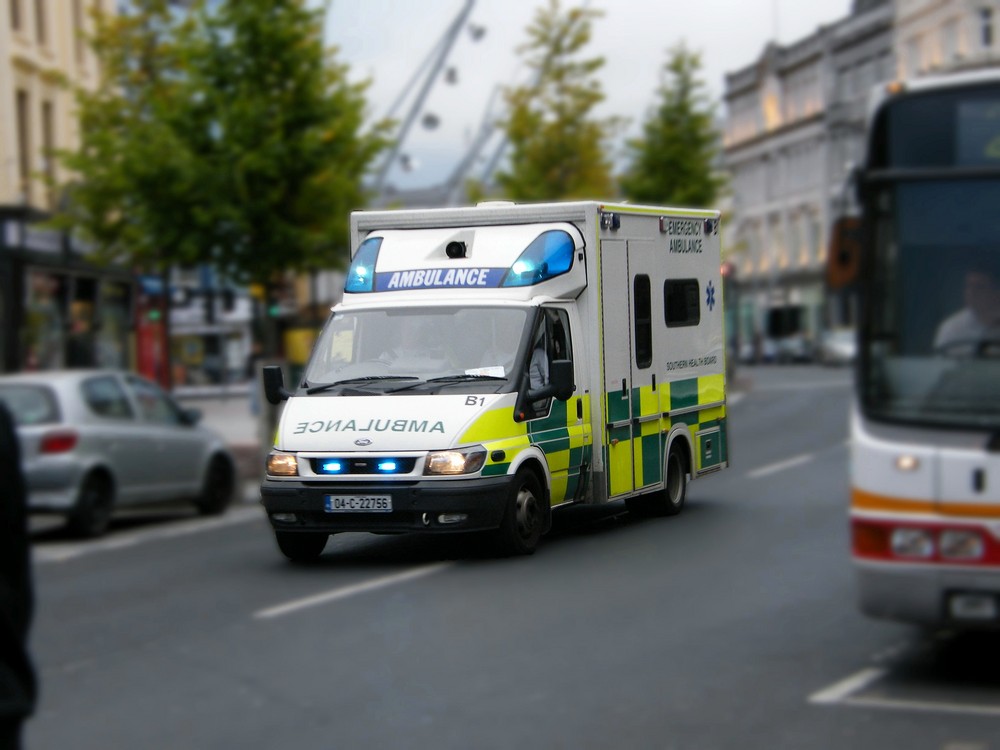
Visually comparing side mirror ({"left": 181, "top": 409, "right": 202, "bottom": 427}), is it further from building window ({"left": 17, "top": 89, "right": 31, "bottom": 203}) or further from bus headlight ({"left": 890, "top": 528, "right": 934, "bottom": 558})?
building window ({"left": 17, "top": 89, "right": 31, "bottom": 203})

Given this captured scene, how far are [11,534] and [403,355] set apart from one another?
1.08 m

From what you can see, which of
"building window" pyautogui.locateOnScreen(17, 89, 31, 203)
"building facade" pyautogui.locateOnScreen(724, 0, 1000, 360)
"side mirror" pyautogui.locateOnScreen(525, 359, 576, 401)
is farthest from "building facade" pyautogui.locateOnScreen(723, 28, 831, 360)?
"building window" pyautogui.locateOnScreen(17, 89, 31, 203)

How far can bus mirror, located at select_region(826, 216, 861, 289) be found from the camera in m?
3.46

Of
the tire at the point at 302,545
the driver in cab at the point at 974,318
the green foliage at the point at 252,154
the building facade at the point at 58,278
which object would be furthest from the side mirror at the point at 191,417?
the driver in cab at the point at 974,318

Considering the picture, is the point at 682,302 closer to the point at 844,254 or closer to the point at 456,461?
the point at 844,254

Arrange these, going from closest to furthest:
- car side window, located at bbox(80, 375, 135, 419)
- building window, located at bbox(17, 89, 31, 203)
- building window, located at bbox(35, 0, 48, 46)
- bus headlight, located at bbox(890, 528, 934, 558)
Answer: bus headlight, located at bbox(890, 528, 934, 558)
car side window, located at bbox(80, 375, 135, 419)
building window, located at bbox(35, 0, 48, 46)
building window, located at bbox(17, 89, 31, 203)

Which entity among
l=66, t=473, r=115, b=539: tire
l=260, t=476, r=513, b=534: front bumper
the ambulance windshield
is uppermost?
the ambulance windshield

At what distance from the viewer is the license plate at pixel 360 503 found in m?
3.12

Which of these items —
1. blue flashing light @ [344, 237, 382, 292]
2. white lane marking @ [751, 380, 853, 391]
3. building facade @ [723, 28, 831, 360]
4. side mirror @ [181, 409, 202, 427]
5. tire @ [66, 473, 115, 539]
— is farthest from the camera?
white lane marking @ [751, 380, 853, 391]

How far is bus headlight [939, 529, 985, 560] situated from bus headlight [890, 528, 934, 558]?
0.04 metres

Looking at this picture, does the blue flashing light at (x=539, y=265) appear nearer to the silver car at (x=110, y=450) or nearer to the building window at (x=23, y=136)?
the silver car at (x=110, y=450)

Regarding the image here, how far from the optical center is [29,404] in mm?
5664

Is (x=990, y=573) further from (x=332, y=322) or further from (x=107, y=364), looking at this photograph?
(x=107, y=364)

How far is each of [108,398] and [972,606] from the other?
2.66 m
